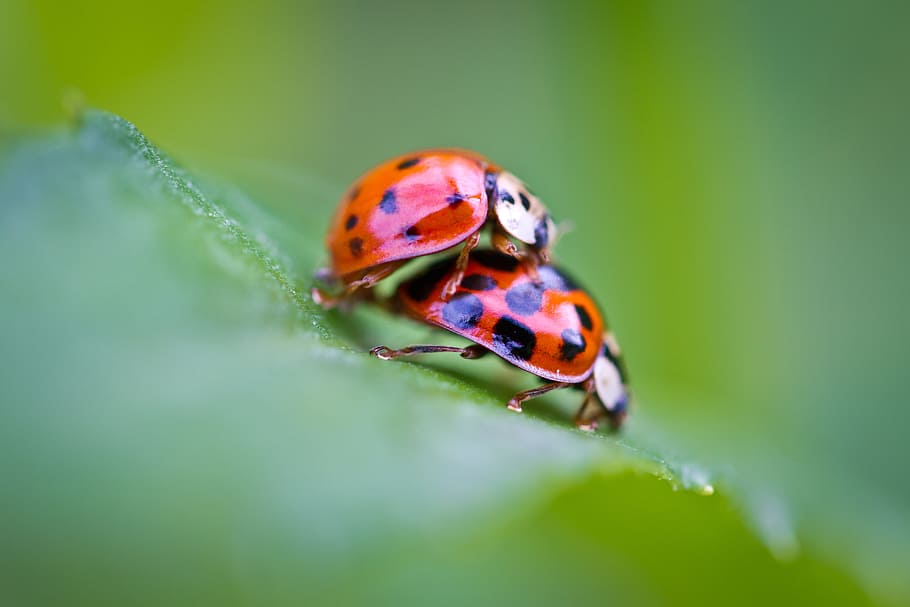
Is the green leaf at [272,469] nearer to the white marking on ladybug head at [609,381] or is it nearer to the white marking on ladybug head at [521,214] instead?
the white marking on ladybug head at [609,381]

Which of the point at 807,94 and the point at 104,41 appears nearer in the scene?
the point at 104,41

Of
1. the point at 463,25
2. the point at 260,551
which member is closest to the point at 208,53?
the point at 463,25

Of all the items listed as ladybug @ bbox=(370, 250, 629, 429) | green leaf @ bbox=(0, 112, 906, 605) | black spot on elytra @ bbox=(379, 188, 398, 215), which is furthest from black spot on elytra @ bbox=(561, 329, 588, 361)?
black spot on elytra @ bbox=(379, 188, 398, 215)

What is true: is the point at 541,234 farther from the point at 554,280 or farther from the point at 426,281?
the point at 426,281

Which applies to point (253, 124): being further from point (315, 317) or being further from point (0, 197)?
point (315, 317)

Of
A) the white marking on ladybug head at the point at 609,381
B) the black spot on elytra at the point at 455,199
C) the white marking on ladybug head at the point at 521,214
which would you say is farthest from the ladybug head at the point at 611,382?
the black spot on elytra at the point at 455,199

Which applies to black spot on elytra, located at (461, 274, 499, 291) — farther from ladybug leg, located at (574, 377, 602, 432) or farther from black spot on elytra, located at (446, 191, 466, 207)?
ladybug leg, located at (574, 377, 602, 432)
